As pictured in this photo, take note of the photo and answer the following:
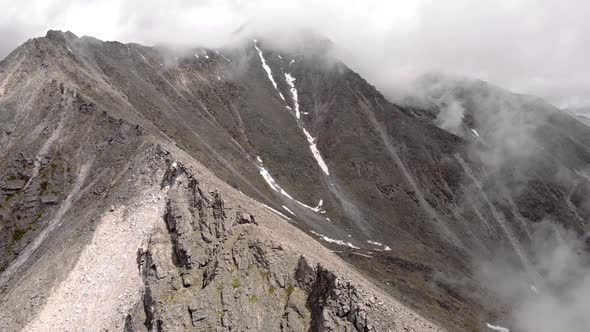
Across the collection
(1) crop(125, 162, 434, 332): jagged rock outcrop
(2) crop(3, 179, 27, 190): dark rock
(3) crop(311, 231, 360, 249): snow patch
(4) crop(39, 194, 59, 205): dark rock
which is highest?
(3) crop(311, 231, 360, 249): snow patch

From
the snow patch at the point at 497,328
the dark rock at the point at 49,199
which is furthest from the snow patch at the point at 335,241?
the dark rock at the point at 49,199

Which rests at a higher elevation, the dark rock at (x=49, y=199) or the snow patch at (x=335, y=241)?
the snow patch at (x=335, y=241)

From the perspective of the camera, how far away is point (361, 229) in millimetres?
163125

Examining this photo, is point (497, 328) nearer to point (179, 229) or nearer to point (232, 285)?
point (232, 285)

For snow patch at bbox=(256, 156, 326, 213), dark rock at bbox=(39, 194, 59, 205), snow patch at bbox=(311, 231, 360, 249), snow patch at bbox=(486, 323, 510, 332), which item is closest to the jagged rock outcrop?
dark rock at bbox=(39, 194, 59, 205)

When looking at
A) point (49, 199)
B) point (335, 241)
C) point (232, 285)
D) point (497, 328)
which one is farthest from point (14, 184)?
point (497, 328)

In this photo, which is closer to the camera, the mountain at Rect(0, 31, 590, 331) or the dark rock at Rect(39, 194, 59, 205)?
the mountain at Rect(0, 31, 590, 331)

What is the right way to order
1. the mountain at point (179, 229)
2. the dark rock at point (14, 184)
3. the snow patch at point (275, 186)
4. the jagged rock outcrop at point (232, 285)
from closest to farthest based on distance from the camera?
the jagged rock outcrop at point (232, 285), the mountain at point (179, 229), the dark rock at point (14, 184), the snow patch at point (275, 186)

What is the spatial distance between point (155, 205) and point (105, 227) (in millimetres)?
8893

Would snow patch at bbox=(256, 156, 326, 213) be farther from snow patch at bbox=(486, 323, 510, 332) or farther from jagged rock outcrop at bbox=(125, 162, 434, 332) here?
jagged rock outcrop at bbox=(125, 162, 434, 332)

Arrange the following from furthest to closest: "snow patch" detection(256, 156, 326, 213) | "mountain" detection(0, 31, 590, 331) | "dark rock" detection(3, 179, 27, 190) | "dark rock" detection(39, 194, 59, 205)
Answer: "snow patch" detection(256, 156, 326, 213) < "dark rock" detection(3, 179, 27, 190) < "dark rock" detection(39, 194, 59, 205) < "mountain" detection(0, 31, 590, 331)

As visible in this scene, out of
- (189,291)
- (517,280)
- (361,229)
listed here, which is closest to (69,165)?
(189,291)

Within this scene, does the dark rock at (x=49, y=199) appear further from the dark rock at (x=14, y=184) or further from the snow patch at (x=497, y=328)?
the snow patch at (x=497, y=328)

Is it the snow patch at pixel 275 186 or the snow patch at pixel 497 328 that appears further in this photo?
the snow patch at pixel 275 186
